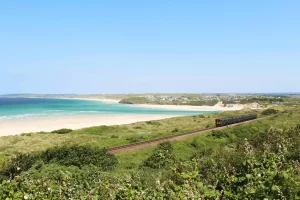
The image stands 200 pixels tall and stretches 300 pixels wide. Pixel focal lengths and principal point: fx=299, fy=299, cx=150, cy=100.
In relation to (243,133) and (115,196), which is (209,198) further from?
(243,133)

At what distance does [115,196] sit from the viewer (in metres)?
5.48

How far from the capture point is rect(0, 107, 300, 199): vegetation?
5.17 m

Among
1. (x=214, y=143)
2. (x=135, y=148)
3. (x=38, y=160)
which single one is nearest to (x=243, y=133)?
(x=214, y=143)

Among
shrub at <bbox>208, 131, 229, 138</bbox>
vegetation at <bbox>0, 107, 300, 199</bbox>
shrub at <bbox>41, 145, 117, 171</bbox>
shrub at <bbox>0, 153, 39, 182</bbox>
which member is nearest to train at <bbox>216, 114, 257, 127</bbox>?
vegetation at <bbox>0, 107, 300, 199</bbox>

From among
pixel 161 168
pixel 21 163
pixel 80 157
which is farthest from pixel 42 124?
pixel 161 168

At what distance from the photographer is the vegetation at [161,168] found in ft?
16.9

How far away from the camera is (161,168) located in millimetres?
19031

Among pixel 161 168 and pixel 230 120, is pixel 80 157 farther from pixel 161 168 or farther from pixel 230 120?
pixel 230 120

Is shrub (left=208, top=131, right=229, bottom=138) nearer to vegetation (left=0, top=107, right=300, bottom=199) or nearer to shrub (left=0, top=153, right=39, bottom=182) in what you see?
vegetation (left=0, top=107, right=300, bottom=199)

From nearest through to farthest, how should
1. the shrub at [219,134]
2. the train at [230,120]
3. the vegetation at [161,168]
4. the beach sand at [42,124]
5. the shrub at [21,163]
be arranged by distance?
the vegetation at [161,168] < the shrub at [21,163] < the shrub at [219,134] < the train at [230,120] < the beach sand at [42,124]

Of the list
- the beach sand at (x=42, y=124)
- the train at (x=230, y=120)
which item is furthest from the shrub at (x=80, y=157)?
the beach sand at (x=42, y=124)

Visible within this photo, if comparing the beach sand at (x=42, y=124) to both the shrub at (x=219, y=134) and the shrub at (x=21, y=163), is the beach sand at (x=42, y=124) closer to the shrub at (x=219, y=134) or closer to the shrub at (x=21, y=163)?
the shrub at (x=219, y=134)

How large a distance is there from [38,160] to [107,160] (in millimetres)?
4594

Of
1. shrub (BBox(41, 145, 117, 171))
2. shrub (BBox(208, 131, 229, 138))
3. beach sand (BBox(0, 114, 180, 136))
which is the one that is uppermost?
shrub (BBox(41, 145, 117, 171))
